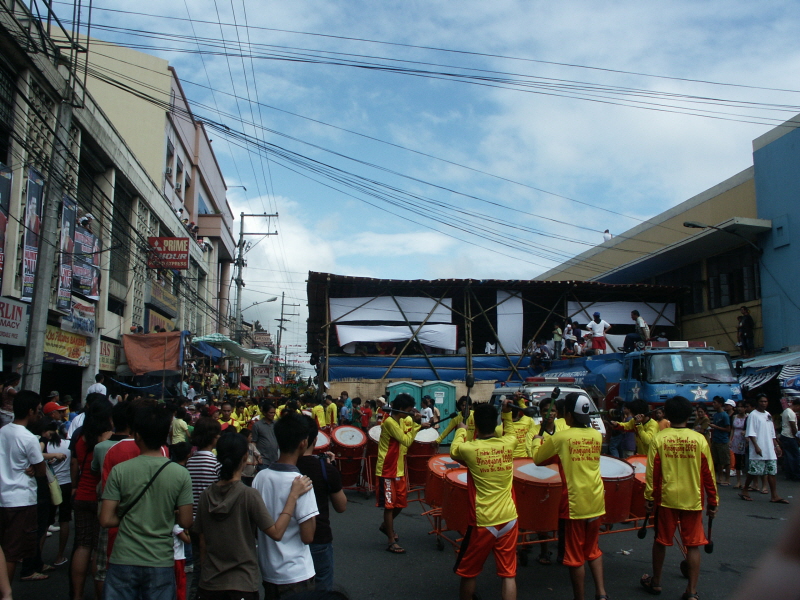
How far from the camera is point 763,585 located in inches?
32.6

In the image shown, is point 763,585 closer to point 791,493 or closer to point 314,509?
point 314,509

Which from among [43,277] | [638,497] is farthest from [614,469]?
[43,277]

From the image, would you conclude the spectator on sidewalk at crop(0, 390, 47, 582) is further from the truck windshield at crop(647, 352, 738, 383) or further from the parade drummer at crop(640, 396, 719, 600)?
the truck windshield at crop(647, 352, 738, 383)

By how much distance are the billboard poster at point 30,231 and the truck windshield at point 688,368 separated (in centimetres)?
1418

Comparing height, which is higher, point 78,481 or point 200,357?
point 200,357

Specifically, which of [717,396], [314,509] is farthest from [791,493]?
[314,509]

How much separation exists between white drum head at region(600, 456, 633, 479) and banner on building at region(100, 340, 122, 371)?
1767 centimetres

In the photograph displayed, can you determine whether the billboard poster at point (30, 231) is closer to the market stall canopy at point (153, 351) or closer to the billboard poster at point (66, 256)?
the billboard poster at point (66, 256)

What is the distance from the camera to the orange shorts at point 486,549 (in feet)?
16.3

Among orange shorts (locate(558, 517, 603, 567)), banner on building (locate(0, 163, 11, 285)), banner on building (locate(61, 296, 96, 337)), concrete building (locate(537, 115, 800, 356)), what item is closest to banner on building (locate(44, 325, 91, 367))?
banner on building (locate(61, 296, 96, 337))

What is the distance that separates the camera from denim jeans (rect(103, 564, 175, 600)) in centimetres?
384

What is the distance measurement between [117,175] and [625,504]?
2009 cm

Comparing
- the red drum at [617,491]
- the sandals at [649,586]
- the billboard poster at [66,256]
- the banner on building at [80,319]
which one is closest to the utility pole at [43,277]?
the billboard poster at [66,256]

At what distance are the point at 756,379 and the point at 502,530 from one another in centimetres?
1464
